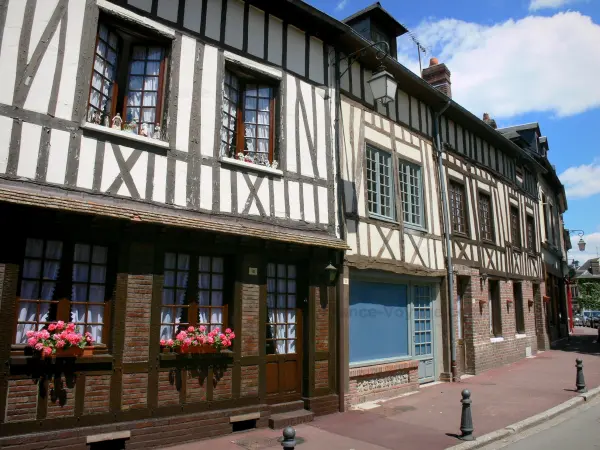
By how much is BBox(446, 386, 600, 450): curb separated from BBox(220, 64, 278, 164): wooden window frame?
502 centimetres

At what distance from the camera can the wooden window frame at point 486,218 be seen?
1376 centimetres

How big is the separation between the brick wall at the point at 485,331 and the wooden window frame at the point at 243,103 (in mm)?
6482

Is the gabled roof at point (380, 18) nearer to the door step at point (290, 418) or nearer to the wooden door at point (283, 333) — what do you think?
the wooden door at point (283, 333)

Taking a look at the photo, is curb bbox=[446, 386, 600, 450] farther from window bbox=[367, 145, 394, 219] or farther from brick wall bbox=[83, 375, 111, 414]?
window bbox=[367, 145, 394, 219]

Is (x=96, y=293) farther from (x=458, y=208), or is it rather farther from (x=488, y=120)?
(x=488, y=120)

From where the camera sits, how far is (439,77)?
14.2 metres

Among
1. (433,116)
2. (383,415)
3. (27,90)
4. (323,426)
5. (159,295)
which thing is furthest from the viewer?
(433,116)

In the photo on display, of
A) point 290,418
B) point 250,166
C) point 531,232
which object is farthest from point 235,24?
point 531,232

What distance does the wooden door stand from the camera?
24.6 feet

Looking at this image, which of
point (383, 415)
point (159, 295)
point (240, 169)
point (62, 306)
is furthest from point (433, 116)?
point (62, 306)

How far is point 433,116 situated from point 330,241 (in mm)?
5702

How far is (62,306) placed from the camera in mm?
5641

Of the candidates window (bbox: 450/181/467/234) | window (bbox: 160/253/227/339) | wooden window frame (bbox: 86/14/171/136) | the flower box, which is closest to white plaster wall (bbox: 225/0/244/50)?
wooden window frame (bbox: 86/14/171/136)

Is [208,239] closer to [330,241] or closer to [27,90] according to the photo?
[330,241]
